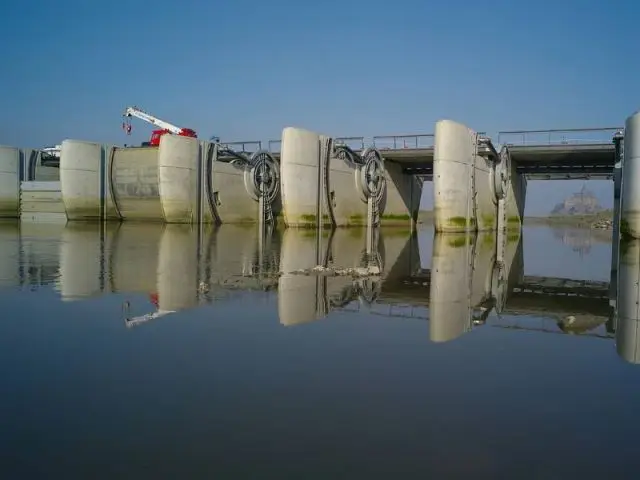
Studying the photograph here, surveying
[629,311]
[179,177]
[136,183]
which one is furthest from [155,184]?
[629,311]

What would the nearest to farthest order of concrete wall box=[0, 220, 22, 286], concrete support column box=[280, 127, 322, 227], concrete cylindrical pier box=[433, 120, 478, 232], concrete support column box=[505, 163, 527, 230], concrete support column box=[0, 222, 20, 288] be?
1. concrete support column box=[0, 222, 20, 288]
2. concrete wall box=[0, 220, 22, 286]
3. concrete cylindrical pier box=[433, 120, 478, 232]
4. concrete support column box=[280, 127, 322, 227]
5. concrete support column box=[505, 163, 527, 230]

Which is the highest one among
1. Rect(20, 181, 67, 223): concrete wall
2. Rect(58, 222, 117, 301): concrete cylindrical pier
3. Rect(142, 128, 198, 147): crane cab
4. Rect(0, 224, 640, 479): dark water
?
Rect(142, 128, 198, 147): crane cab

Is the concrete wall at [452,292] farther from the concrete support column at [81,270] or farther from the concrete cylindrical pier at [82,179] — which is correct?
the concrete cylindrical pier at [82,179]

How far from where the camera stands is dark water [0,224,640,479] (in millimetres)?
3445

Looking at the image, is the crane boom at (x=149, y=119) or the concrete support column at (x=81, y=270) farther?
the crane boom at (x=149, y=119)

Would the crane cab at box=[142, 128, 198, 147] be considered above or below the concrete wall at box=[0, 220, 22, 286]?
above

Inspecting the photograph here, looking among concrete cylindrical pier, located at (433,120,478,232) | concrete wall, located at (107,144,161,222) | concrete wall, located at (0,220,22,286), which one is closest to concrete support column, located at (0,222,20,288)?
concrete wall, located at (0,220,22,286)

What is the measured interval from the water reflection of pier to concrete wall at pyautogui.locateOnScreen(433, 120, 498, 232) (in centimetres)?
945

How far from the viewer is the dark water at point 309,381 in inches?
136

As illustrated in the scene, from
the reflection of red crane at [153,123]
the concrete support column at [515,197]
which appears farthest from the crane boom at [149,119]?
the concrete support column at [515,197]

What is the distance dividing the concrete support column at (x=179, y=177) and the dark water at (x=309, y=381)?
23280 millimetres

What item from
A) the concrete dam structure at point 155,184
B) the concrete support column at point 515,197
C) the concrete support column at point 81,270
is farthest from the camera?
the concrete support column at point 515,197

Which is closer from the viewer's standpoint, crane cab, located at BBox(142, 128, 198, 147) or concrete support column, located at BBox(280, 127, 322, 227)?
concrete support column, located at BBox(280, 127, 322, 227)

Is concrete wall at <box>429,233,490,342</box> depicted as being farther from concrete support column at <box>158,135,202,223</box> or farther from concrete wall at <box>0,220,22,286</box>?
concrete support column at <box>158,135,202,223</box>
